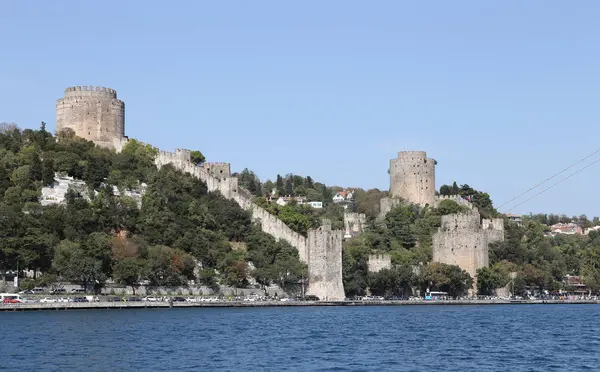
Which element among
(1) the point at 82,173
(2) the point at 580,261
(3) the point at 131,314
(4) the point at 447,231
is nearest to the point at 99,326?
(3) the point at 131,314

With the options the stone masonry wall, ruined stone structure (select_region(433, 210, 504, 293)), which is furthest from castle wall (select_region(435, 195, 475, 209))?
the stone masonry wall

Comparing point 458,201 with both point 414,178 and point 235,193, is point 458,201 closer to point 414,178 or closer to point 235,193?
point 414,178

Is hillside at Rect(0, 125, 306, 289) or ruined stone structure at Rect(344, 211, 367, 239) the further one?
ruined stone structure at Rect(344, 211, 367, 239)

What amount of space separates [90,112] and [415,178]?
85.2 ft

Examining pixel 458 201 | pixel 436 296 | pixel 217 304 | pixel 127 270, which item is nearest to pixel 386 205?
pixel 458 201

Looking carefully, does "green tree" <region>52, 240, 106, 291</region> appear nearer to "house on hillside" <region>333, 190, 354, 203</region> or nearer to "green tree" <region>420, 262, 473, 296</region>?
"green tree" <region>420, 262, 473, 296</region>

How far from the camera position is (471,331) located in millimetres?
45188

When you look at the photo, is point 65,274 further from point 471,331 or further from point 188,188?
point 471,331

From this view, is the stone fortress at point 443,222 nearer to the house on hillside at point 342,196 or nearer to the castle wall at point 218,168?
the castle wall at point 218,168

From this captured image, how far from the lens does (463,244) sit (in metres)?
70.8

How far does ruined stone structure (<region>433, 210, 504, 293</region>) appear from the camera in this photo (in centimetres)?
7075

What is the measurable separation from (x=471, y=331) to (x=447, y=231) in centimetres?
2677

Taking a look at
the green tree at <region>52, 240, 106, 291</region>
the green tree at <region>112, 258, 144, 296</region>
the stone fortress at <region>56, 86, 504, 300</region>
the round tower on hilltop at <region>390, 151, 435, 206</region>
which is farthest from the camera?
the round tower on hilltop at <region>390, 151, 435, 206</region>

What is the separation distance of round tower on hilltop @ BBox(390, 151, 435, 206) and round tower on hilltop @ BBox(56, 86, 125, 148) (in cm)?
2340
